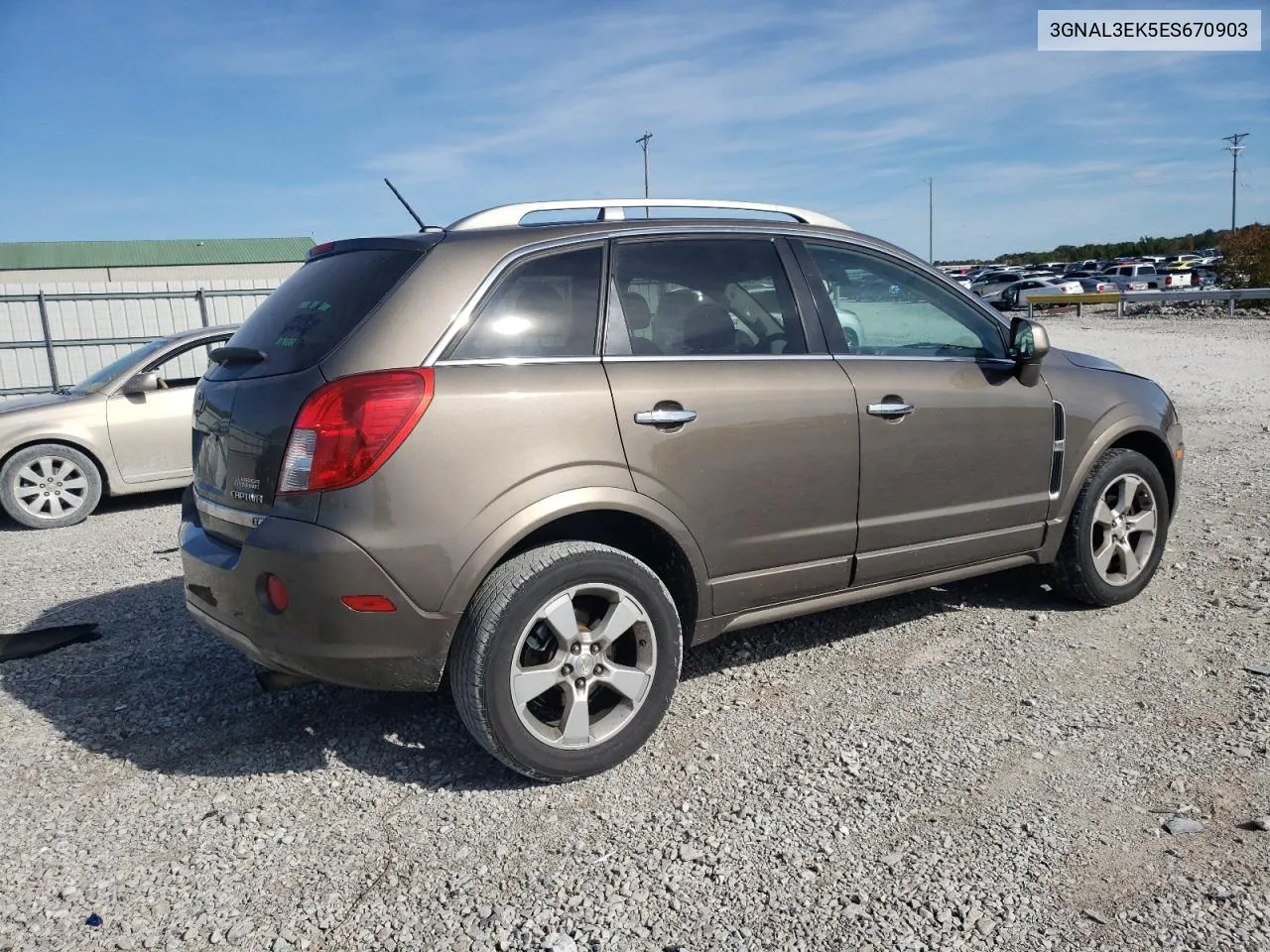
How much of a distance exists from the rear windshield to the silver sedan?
4953 millimetres

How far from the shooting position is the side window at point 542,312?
337 centimetres

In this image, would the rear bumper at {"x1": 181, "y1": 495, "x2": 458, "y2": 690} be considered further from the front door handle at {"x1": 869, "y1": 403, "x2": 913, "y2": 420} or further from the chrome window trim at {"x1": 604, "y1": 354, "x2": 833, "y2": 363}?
the front door handle at {"x1": 869, "y1": 403, "x2": 913, "y2": 420}

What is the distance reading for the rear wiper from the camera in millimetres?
3559

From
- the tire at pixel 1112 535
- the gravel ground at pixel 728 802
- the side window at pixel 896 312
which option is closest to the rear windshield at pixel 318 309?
the gravel ground at pixel 728 802

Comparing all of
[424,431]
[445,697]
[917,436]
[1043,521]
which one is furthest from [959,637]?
[424,431]

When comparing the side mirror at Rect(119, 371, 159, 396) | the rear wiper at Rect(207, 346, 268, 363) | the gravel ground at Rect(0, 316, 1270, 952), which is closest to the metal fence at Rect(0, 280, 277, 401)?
the side mirror at Rect(119, 371, 159, 396)

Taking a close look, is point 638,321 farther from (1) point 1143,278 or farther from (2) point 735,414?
(1) point 1143,278

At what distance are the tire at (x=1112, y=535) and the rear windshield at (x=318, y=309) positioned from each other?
3296 mm

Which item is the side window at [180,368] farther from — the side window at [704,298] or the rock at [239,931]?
the rock at [239,931]

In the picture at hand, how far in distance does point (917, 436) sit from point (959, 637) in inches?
42.8

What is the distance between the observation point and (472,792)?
11.2ft

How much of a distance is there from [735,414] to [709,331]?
1.15 ft

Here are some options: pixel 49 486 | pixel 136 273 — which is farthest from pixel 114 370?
pixel 136 273

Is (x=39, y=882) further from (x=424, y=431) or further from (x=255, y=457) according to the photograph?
(x=424, y=431)
